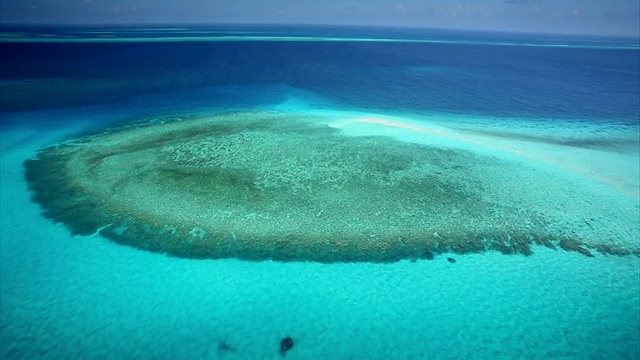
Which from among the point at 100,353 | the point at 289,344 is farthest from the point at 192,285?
the point at 289,344

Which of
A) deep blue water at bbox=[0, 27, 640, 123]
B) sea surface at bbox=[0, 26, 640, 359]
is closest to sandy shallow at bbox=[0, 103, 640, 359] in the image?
sea surface at bbox=[0, 26, 640, 359]

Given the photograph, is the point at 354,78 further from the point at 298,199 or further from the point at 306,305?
the point at 306,305

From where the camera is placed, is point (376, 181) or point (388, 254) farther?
point (376, 181)

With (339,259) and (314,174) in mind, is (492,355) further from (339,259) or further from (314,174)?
(314,174)

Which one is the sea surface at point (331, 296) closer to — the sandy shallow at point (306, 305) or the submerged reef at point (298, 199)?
the sandy shallow at point (306, 305)

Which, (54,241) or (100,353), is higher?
(54,241)

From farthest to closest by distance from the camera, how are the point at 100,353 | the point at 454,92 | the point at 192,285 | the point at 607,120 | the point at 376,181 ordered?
the point at 454,92
the point at 607,120
the point at 376,181
the point at 192,285
the point at 100,353

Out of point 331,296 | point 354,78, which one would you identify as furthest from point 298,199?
point 354,78

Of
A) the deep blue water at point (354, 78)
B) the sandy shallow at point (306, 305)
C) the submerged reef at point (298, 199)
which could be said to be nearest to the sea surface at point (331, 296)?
the sandy shallow at point (306, 305)

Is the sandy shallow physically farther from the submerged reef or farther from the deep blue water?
the deep blue water
